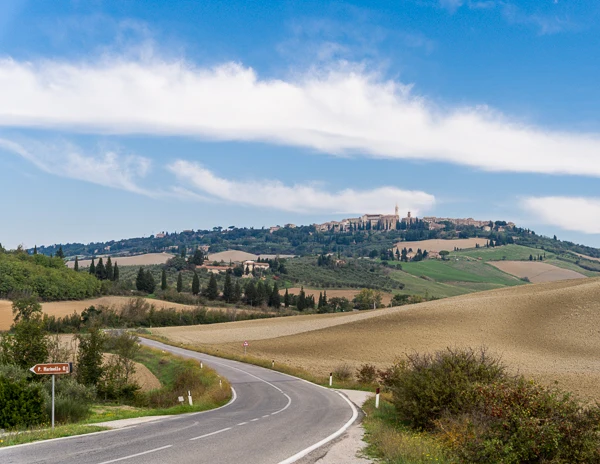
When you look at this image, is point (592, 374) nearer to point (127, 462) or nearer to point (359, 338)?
point (359, 338)

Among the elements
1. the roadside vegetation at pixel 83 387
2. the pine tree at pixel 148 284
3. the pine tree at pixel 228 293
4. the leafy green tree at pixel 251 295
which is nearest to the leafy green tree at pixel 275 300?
the leafy green tree at pixel 251 295

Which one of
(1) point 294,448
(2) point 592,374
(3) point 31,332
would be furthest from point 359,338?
(1) point 294,448

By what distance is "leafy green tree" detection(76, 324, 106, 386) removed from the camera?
38.8m

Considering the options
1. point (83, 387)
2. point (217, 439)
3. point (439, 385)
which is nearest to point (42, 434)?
point (217, 439)

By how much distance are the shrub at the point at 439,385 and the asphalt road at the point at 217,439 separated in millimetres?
2521

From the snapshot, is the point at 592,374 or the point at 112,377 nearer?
the point at 112,377

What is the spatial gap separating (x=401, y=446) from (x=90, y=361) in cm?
3041

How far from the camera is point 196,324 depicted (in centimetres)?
11950

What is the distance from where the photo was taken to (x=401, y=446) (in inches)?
542

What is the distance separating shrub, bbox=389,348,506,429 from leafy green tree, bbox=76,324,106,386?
26543mm

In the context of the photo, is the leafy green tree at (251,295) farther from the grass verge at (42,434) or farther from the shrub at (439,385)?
the shrub at (439,385)

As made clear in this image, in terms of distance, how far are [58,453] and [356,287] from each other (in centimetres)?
17204

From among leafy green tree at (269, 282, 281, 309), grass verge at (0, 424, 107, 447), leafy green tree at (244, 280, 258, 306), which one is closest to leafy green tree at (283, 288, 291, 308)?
leafy green tree at (269, 282, 281, 309)

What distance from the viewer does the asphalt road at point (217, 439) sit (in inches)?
510
